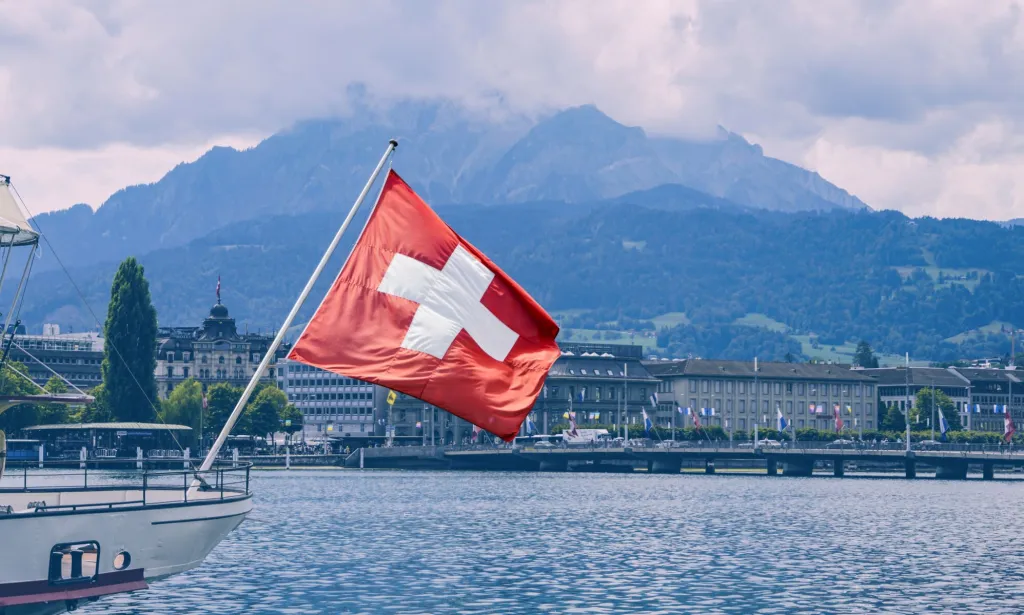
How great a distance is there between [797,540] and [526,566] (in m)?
22.5

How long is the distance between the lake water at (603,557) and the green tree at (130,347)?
43.0 m

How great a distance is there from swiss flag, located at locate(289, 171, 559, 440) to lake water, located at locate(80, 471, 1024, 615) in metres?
18.2

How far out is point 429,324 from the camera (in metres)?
32.0

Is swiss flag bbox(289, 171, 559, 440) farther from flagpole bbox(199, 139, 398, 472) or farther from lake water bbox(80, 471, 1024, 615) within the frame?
lake water bbox(80, 471, 1024, 615)

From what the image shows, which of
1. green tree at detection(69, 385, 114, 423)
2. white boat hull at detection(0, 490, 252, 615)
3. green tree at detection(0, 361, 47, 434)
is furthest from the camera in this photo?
green tree at detection(0, 361, 47, 434)

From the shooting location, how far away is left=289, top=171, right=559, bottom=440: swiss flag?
31.4 metres

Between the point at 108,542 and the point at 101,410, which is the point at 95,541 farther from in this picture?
the point at 101,410

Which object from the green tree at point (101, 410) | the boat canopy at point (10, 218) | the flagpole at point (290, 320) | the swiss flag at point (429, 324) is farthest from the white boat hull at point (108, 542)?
the green tree at point (101, 410)

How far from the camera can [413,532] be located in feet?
284

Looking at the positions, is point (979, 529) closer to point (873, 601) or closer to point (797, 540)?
point (797, 540)

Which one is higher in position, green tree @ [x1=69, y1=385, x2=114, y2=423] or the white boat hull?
green tree @ [x1=69, y1=385, x2=114, y2=423]

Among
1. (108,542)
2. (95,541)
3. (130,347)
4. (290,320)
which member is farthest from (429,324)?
(130,347)

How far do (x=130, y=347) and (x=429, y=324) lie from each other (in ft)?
500

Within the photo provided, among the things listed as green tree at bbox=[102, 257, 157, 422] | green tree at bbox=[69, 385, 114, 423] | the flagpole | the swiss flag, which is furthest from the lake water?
green tree at bbox=[69, 385, 114, 423]
